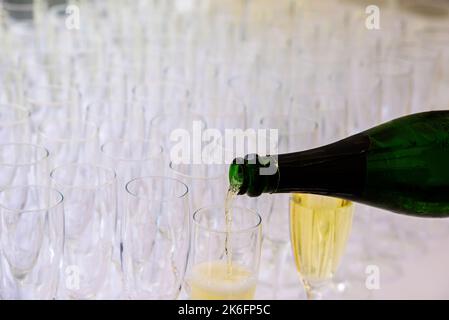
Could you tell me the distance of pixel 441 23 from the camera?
267cm

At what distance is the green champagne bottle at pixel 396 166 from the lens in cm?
113

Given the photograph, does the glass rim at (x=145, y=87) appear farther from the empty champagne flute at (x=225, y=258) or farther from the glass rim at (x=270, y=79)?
the empty champagne flute at (x=225, y=258)

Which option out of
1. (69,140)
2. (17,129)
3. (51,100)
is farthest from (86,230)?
(51,100)

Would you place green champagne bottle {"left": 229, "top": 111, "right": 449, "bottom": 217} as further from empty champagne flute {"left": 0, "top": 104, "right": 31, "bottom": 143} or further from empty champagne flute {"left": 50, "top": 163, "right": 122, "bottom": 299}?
empty champagne flute {"left": 0, "top": 104, "right": 31, "bottom": 143}

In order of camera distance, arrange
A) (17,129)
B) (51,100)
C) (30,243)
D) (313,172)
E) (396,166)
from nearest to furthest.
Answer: (30,243) < (313,172) < (396,166) < (17,129) < (51,100)

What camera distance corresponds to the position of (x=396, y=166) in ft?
3.99

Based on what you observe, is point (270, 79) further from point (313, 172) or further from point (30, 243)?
point (30, 243)

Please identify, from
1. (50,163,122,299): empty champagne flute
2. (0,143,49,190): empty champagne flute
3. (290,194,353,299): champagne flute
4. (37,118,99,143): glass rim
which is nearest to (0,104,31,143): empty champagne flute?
(37,118,99,143): glass rim

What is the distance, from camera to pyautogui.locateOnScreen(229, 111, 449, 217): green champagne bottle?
1.13 meters

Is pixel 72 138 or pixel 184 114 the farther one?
pixel 184 114

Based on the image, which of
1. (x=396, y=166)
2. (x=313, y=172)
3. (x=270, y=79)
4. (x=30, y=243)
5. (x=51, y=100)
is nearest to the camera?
(x=30, y=243)

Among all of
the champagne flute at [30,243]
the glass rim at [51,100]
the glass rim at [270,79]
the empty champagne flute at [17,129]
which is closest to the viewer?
the champagne flute at [30,243]

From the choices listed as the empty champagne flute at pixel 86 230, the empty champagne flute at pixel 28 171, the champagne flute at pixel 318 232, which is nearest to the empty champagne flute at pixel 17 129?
the empty champagne flute at pixel 28 171

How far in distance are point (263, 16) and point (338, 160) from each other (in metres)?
1.49
